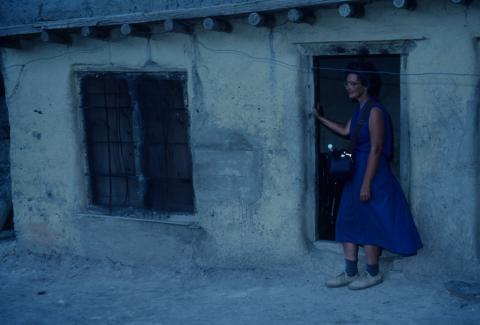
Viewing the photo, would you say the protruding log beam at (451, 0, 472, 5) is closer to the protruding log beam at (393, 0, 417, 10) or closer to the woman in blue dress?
the protruding log beam at (393, 0, 417, 10)

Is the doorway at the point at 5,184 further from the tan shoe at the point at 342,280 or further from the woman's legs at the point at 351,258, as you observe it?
the woman's legs at the point at 351,258

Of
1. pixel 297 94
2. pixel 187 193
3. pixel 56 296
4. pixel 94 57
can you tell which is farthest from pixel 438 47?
pixel 56 296

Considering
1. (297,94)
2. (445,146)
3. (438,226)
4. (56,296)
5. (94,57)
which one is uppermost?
(94,57)

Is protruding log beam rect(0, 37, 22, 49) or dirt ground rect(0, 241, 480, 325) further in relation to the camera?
protruding log beam rect(0, 37, 22, 49)

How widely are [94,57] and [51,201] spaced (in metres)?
1.72

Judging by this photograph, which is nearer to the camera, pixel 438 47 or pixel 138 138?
pixel 438 47

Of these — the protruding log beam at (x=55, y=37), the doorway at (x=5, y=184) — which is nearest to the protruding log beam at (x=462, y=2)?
the protruding log beam at (x=55, y=37)

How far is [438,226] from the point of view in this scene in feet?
18.7

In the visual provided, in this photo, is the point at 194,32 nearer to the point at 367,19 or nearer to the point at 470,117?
the point at 367,19

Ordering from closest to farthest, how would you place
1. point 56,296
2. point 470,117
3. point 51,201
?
point 470,117 < point 56,296 < point 51,201

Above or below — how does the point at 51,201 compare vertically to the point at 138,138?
below

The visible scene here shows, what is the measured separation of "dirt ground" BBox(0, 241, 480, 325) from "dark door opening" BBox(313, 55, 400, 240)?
0.78 meters

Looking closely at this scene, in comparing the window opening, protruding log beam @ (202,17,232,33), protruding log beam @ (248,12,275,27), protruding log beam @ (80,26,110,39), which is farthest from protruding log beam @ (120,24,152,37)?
protruding log beam @ (248,12,275,27)

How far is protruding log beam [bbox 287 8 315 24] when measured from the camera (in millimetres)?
5531
